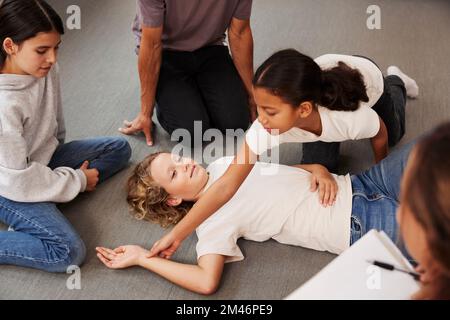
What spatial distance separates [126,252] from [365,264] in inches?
26.9

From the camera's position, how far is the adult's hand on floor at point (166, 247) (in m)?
1.36

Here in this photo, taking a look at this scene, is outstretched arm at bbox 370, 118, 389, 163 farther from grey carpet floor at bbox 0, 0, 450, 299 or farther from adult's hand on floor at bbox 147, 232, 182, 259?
adult's hand on floor at bbox 147, 232, 182, 259

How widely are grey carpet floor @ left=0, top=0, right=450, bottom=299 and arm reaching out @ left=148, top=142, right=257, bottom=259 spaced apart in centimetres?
15

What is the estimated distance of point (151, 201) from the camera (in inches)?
59.1

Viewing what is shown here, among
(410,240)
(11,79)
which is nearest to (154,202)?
(11,79)

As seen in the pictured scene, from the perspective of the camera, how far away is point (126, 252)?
1438 millimetres

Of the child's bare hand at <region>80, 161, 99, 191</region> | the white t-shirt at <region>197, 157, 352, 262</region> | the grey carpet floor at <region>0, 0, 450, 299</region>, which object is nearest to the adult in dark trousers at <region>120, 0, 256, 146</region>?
the grey carpet floor at <region>0, 0, 450, 299</region>

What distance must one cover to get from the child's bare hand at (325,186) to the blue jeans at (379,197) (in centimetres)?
5

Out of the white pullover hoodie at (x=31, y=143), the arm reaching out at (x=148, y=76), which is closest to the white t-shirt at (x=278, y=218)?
the white pullover hoodie at (x=31, y=143)

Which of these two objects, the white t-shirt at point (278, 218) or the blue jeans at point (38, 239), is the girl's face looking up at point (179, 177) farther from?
the blue jeans at point (38, 239)

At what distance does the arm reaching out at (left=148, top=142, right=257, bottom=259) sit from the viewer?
4.33 ft

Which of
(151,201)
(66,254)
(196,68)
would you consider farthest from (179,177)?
(196,68)

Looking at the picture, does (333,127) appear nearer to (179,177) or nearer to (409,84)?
(179,177)
